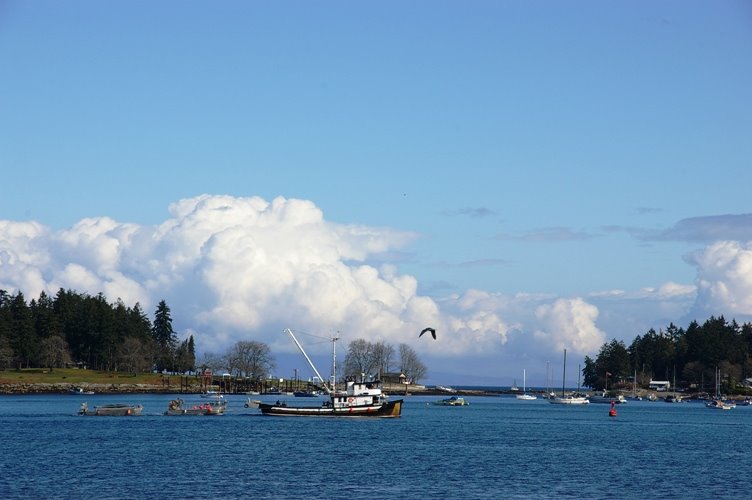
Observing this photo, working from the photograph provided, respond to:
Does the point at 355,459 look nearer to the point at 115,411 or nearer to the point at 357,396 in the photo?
the point at 357,396

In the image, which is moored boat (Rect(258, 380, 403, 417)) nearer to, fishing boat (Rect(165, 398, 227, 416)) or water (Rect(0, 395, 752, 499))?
water (Rect(0, 395, 752, 499))

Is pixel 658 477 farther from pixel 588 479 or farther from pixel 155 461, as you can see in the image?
pixel 155 461

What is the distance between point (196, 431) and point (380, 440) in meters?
23.5

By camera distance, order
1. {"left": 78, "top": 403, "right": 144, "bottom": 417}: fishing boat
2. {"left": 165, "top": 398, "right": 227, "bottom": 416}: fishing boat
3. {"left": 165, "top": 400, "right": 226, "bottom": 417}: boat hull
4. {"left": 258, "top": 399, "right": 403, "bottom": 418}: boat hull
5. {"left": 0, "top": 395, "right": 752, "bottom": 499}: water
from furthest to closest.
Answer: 1. {"left": 165, "top": 398, "right": 227, "bottom": 416}: fishing boat
2. {"left": 165, "top": 400, "right": 226, "bottom": 417}: boat hull
3. {"left": 78, "top": 403, "right": 144, "bottom": 417}: fishing boat
4. {"left": 258, "top": 399, "right": 403, "bottom": 418}: boat hull
5. {"left": 0, "top": 395, "right": 752, "bottom": 499}: water

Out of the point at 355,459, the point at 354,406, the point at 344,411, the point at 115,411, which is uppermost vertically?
the point at 354,406

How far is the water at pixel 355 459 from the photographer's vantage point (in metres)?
65.3

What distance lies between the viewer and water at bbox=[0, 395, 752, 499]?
65312 mm

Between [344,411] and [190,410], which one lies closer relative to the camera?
[344,411]

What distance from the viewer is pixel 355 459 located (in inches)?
3317

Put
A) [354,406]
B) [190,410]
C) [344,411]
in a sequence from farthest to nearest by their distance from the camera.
→ [190,410] < [354,406] < [344,411]

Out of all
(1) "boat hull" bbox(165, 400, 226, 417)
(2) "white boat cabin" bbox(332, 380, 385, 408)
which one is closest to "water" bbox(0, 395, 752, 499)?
(2) "white boat cabin" bbox(332, 380, 385, 408)

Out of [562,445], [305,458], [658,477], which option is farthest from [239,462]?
[562,445]

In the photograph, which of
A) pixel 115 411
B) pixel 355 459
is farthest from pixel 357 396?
pixel 355 459

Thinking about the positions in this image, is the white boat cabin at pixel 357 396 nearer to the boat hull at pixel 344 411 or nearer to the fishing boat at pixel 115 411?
the boat hull at pixel 344 411
